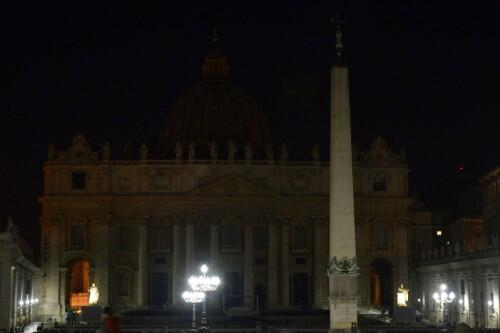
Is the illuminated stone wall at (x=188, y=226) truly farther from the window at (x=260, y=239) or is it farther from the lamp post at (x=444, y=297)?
the lamp post at (x=444, y=297)

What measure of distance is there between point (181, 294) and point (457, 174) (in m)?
45.8

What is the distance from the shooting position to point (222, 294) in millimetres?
105500

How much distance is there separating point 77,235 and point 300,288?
21873 millimetres

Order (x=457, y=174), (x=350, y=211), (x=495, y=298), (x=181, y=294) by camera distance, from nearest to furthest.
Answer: (x=350, y=211) → (x=495, y=298) → (x=181, y=294) → (x=457, y=174)

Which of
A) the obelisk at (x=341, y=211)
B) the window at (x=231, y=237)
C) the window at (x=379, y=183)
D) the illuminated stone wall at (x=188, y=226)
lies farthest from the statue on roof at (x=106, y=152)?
the obelisk at (x=341, y=211)

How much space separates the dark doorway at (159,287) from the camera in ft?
346

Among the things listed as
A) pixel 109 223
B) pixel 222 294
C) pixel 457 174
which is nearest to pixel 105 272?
pixel 109 223

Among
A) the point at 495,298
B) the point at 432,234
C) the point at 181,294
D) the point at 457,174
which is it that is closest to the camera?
the point at 495,298

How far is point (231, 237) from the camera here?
106688mm

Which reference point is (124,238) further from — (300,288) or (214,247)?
(300,288)

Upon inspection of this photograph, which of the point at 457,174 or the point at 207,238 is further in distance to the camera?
the point at 457,174

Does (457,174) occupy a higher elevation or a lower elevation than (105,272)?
higher

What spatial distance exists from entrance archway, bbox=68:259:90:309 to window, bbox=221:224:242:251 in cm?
1350

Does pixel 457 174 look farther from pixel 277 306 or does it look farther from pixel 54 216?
pixel 54 216
